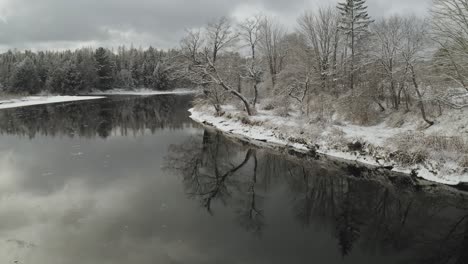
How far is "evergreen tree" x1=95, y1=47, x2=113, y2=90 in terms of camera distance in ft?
291

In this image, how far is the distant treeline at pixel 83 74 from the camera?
255 feet

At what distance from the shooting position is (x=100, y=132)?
93.7 feet

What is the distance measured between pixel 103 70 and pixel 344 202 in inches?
3476

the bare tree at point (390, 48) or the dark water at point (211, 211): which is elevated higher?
the bare tree at point (390, 48)

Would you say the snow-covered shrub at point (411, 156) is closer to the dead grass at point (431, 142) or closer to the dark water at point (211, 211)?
the dead grass at point (431, 142)

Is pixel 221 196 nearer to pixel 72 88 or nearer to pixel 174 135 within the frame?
pixel 174 135

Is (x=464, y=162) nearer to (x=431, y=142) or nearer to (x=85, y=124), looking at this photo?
(x=431, y=142)

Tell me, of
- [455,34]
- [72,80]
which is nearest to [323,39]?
[455,34]

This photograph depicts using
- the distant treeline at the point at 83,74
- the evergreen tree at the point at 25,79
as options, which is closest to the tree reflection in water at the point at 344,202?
the distant treeline at the point at 83,74

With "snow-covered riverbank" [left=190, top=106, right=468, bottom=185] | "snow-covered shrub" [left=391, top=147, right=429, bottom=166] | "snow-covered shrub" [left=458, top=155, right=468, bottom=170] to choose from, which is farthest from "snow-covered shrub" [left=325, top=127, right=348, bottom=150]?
"snow-covered shrub" [left=458, top=155, right=468, bottom=170]

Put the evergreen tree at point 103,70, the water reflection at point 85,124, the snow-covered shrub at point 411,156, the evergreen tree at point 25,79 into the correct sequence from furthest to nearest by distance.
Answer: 1. the evergreen tree at point 103,70
2. the evergreen tree at point 25,79
3. the water reflection at point 85,124
4. the snow-covered shrub at point 411,156

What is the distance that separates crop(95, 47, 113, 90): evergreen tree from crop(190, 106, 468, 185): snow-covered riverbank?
67772 millimetres

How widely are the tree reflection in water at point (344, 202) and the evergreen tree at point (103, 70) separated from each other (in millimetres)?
77463

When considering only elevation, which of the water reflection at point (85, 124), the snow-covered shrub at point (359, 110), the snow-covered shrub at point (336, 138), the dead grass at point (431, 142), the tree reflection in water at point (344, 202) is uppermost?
the snow-covered shrub at point (359, 110)
